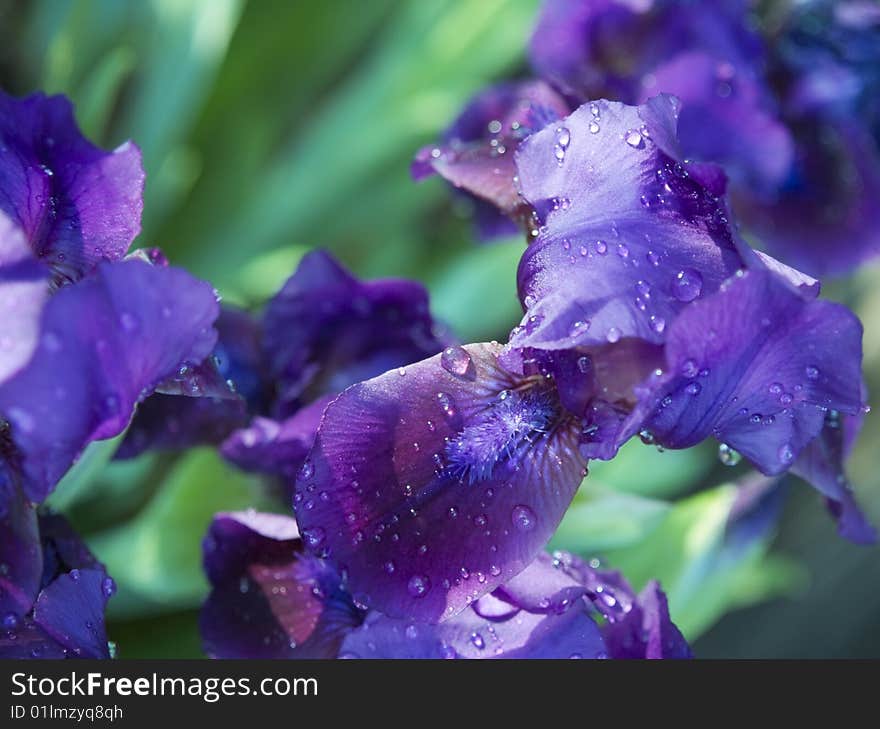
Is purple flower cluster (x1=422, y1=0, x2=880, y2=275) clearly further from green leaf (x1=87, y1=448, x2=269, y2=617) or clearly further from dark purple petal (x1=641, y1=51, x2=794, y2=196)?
green leaf (x1=87, y1=448, x2=269, y2=617)

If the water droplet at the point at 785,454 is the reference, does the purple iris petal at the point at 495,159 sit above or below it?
above

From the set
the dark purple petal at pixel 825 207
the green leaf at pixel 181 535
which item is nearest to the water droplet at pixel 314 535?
the green leaf at pixel 181 535

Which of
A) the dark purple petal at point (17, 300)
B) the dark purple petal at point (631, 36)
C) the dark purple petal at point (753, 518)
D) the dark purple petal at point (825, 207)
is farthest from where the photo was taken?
the dark purple petal at point (825, 207)

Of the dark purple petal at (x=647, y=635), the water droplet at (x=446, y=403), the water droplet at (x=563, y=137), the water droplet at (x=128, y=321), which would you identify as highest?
the water droplet at (x=563, y=137)

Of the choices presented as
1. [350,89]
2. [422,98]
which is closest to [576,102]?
[422,98]

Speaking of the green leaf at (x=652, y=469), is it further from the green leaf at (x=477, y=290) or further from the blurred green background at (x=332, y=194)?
the green leaf at (x=477, y=290)

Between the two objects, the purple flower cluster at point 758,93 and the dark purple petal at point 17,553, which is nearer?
the dark purple petal at point 17,553

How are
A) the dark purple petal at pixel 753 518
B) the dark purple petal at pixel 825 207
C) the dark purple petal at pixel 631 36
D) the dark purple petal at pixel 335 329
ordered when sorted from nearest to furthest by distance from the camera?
the dark purple petal at pixel 335 329, the dark purple petal at pixel 753 518, the dark purple petal at pixel 631 36, the dark purple petal at pixel 825 207

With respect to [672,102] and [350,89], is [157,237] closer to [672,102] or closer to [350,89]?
[350,89]
